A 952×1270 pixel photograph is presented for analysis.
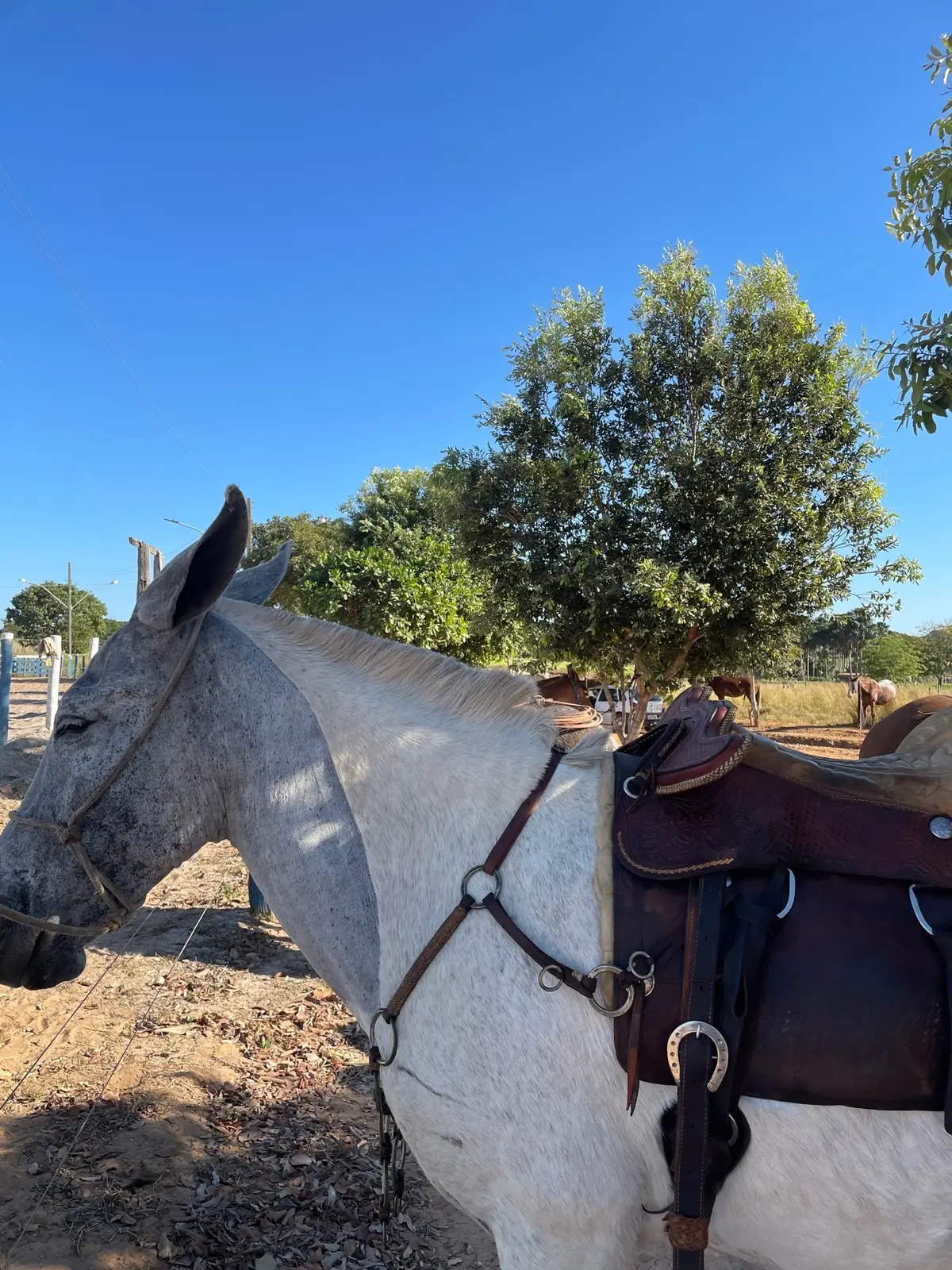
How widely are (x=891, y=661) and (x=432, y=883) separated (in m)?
38.6

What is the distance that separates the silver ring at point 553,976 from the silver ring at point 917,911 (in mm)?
713

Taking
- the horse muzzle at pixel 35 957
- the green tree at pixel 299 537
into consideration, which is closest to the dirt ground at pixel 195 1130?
the horse muzzle at pixel 35 957

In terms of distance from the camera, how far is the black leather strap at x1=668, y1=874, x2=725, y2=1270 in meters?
1.29

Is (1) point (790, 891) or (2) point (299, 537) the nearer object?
(1) point (790, 891)

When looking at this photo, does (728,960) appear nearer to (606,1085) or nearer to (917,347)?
(606,1085)

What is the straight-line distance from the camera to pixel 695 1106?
4.24 ft

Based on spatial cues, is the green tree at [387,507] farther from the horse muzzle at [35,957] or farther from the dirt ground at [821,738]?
the horse muzzle at [35,957]

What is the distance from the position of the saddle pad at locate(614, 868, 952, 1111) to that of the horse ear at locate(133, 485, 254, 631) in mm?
1197

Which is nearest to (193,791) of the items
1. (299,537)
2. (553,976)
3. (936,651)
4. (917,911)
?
(553,976)

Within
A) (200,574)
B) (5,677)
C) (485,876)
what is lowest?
(5,677)

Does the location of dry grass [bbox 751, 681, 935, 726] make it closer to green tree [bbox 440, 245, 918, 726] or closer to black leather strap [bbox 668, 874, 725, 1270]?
green tree [bbox 440, 245, 918, 726]

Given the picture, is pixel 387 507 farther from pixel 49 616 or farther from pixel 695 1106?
pixel 49 616

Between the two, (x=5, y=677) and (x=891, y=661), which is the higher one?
(x=891, y=661)

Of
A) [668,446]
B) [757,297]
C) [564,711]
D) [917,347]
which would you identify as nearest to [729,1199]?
[564,711]
